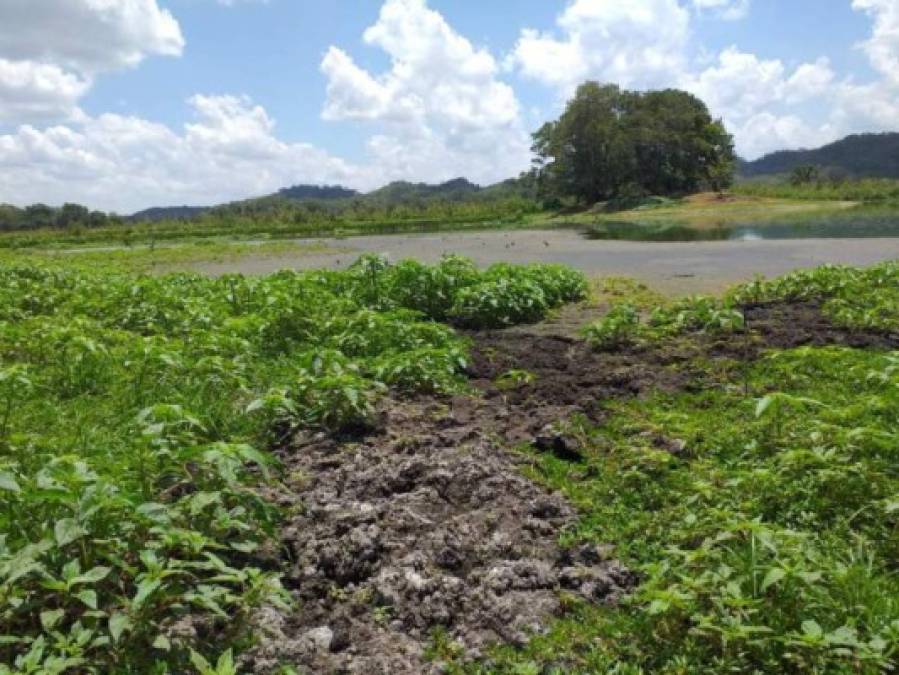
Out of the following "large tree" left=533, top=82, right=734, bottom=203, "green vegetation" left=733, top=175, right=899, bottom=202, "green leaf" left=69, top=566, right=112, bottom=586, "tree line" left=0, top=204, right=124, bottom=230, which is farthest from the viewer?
"tree line" left=0, top=204, right=124, bottom=230

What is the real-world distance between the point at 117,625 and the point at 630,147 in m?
70.1

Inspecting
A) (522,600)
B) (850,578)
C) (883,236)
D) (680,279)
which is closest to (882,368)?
(850,578)

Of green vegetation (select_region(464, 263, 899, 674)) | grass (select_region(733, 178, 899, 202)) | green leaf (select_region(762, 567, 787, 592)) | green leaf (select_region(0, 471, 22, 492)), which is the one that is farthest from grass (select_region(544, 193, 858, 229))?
green leaf (select_region(0, 471, 22, 492))

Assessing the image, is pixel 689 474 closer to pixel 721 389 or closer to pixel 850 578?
pixel 850 578

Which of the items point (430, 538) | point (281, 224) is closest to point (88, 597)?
point (430, 538)

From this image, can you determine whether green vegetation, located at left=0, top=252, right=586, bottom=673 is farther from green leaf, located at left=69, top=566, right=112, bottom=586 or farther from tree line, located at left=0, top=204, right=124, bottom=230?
tree line, located at left=0, top=204, right=124, bottom=230

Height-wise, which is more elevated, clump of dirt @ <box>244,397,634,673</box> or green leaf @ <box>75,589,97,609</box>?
green leaf @ <box>75,589,97,609</box>

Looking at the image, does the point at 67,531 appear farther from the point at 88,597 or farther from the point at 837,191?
the point at 837,191

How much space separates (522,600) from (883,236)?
25352 millimetres

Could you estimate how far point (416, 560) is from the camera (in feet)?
11.9

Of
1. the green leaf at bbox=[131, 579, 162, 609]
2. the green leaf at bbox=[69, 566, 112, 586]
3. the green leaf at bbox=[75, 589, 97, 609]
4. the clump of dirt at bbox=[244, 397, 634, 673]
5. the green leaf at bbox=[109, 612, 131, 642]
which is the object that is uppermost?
the green leaf at bbox=[69, 566, 112, 586]

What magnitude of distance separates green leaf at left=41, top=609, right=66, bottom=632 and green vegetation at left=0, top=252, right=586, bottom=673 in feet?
0.04

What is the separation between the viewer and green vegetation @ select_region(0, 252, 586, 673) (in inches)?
115

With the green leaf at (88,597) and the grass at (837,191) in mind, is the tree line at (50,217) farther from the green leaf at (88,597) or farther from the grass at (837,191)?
the green leaf at (88,597)
